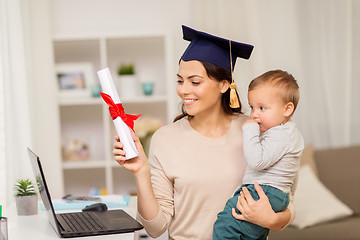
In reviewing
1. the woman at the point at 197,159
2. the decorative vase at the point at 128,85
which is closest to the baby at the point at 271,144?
the woman at the point at 197,159

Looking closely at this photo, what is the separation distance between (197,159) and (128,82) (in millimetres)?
2048

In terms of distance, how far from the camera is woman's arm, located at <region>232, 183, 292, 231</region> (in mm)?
1704

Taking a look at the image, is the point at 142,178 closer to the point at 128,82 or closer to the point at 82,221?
the point at 82,221

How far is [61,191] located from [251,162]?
2458 millimetres

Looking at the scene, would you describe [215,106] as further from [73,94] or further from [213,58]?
A: [73,94]

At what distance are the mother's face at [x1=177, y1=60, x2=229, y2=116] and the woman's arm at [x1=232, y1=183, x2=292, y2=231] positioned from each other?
357 millimetres

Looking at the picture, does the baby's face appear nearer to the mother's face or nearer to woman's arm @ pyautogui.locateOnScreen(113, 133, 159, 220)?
the mother's face

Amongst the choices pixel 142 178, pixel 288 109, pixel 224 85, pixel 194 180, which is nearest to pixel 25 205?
pixel 142 178

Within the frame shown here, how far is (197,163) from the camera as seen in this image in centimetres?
195

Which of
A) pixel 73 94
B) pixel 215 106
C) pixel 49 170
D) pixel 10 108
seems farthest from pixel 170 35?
pixel 215 106

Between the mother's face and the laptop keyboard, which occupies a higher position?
the mother's face

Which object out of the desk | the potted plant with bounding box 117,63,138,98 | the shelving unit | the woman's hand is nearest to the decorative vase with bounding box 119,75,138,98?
the potted plant with bounding box 117,63,138,98

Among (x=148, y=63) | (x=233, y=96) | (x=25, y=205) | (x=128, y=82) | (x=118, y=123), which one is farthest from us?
(x=148, y=63)

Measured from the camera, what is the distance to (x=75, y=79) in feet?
13.0
